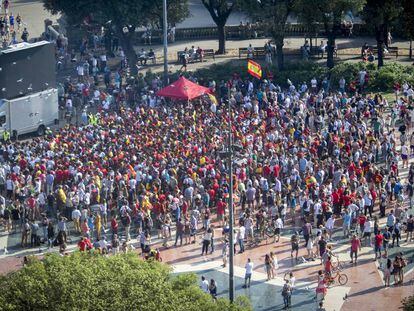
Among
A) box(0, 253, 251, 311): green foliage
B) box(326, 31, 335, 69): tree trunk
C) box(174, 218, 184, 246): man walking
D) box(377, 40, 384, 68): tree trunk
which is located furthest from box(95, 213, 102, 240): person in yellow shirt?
box(377, 40, 384, 68): tree trunk

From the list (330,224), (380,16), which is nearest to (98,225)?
(330,224)

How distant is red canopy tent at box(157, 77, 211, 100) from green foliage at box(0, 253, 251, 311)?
1100 inches

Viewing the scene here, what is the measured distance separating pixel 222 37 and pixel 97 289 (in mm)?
42694

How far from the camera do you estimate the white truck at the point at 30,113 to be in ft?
202

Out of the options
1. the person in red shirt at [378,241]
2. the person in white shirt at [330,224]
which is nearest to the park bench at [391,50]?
the person in white shirt at [330,224]

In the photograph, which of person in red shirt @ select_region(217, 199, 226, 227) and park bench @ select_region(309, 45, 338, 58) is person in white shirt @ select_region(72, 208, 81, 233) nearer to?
person in red shirt @ select_region(217, 199, 226, 227)

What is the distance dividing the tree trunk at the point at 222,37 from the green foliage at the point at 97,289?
133ft

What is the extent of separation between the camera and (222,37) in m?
73.4

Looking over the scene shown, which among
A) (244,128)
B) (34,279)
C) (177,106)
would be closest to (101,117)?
(177,106)

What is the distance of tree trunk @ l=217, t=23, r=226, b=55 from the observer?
73.1 meters

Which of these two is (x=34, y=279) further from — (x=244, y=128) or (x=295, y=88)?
(x=295, y=88)

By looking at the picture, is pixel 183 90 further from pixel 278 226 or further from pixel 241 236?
pixel 241 236

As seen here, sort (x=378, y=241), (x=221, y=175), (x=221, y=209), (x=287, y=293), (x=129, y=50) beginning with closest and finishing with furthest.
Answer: (x=287, y=293)
(x=378, y=241)
(x=221, y=209)
(x=221, y=175)
(x=129, y=50)

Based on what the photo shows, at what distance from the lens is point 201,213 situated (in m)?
50.0
